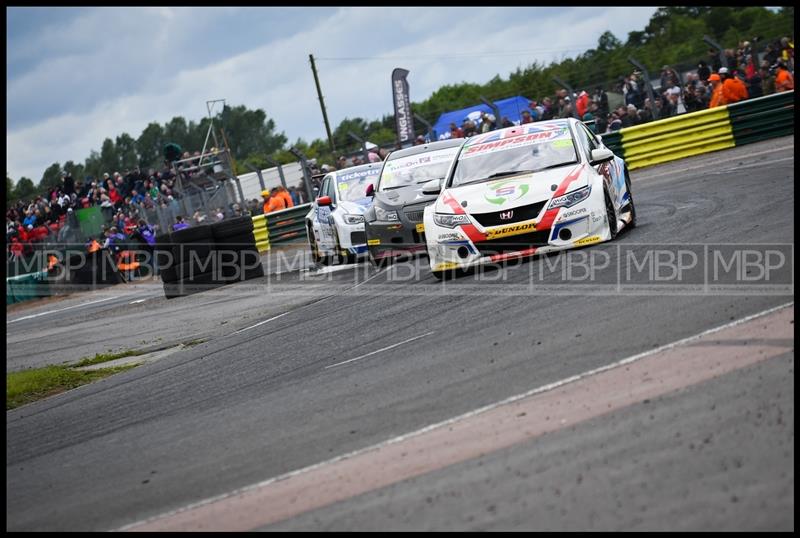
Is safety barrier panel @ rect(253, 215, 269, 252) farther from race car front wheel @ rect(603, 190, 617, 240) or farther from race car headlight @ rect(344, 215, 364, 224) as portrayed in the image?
race car front wheel @ rect(603, 190, 617, 240)

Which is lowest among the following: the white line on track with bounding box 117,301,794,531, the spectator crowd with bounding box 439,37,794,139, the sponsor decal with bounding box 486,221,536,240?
the white line on track with bounding box 117,301,794,531

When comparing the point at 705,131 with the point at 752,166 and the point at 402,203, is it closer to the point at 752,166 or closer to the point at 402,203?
the point at 752,166

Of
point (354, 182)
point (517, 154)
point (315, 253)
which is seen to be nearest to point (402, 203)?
point (517, 154)

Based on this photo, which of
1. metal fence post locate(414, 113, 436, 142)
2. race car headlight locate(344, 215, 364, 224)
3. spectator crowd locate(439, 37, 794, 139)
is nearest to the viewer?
race car headlight locate(344, 215, 364, 224)

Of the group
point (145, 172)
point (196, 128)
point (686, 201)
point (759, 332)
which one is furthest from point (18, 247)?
point (196, 128)

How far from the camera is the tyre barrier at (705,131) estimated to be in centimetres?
2342

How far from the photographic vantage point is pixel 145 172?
1526 inches

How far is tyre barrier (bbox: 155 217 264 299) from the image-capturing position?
716 inches

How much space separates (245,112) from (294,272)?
154969 millimetres

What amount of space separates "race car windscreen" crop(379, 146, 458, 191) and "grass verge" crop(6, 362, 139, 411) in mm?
5336

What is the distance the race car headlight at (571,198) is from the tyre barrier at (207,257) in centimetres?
860

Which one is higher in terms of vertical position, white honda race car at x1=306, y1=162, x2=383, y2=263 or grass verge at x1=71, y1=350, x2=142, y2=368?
white honda race car at x1=306, y1=162, x2=383, y2=263

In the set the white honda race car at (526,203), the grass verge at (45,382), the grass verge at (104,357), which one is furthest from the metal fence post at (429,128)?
the grass verge at (45,382)

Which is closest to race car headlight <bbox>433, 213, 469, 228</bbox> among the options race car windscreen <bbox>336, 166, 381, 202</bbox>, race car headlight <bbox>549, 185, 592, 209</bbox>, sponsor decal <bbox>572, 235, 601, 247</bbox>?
race car headlight <bbox>549, 185, 592, 209</bbox>
